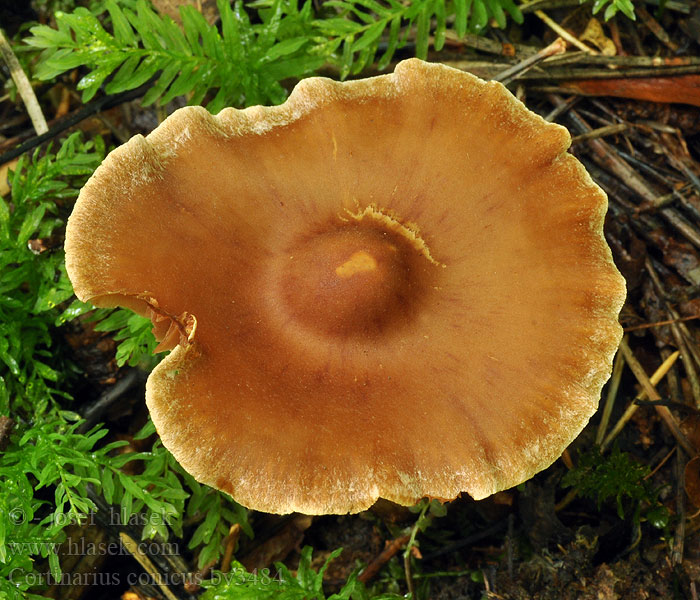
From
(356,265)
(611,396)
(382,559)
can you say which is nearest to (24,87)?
(356,265)

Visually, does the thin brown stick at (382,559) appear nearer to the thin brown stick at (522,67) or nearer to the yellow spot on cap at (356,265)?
the yellow spot on cap at (356,265)

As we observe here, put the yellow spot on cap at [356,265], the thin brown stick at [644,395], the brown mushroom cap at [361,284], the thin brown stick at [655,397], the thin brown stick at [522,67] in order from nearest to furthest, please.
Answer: the brown mushroom cap at [361,284], the yellow spot on cap at [356,265], the thin brown stick at [655,397], the thin brown stick at [644,395], the thin brown stick at [522,67]

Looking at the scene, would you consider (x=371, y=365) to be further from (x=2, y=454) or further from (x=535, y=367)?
(x=2, y=454)

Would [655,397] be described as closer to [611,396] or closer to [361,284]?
[611,396]

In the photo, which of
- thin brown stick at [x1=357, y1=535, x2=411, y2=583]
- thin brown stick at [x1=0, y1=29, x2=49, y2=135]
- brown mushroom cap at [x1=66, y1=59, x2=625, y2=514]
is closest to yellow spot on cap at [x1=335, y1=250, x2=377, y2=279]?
brown mushroom cap at [x1=66, y1=59, x2=625, y2=514]

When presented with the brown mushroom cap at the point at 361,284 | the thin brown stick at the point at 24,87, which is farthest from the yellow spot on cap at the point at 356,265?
the thin brown stick at the point at 24,87

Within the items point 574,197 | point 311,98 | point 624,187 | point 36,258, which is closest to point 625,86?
point 624,187

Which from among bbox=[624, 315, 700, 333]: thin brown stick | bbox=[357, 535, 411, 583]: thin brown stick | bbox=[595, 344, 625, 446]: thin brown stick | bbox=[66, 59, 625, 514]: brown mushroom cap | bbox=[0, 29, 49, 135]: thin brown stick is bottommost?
bbox=[357, 535, 411, 583]: thin brown stick

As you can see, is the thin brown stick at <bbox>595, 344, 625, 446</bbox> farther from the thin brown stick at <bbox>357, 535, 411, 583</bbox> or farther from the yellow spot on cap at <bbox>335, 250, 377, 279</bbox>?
the yellow spot on cap at <bbox>335, 250, 377, 279</bbox>
